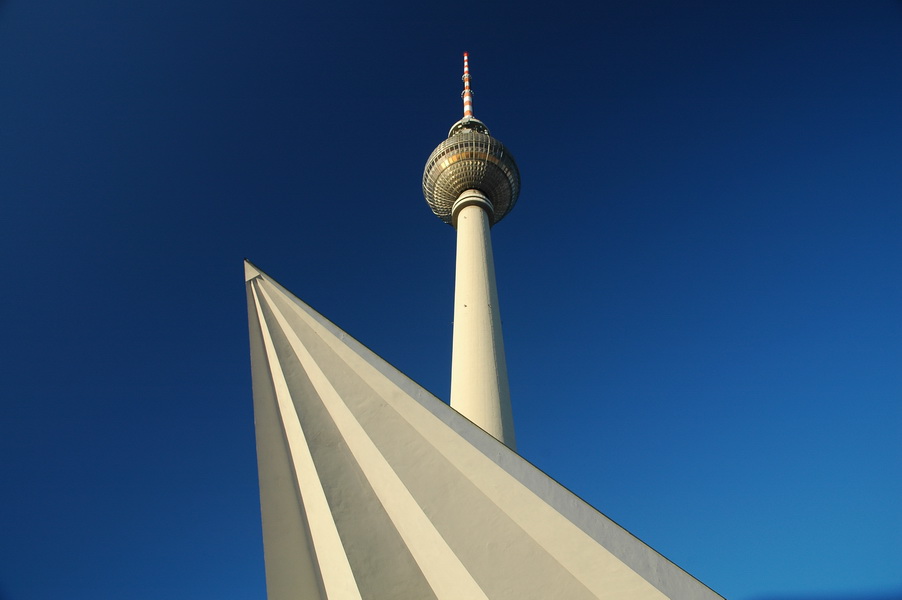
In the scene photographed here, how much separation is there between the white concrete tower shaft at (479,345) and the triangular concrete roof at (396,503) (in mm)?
8530

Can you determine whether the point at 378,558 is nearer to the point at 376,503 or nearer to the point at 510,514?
the point at 376,503

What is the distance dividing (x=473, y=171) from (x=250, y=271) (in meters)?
18.8

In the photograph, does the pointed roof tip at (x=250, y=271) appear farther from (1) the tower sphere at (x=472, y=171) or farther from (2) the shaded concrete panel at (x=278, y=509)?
(1) the tower sphere at (x=472, y=171)

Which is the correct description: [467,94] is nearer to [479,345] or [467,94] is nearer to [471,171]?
[471,171]

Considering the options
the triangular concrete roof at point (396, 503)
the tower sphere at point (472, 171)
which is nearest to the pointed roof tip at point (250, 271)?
the triangular concrete roof at point (396, 503)

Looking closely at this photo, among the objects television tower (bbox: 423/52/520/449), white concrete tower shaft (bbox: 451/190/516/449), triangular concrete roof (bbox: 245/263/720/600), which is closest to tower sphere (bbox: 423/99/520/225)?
television tower (bbox: 423/52/520/449)

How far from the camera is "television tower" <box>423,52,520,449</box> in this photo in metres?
15.0

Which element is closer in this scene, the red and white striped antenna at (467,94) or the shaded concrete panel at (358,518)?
the shaded concrete panel at (358,518)

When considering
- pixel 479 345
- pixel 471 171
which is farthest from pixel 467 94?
pixel 479 345

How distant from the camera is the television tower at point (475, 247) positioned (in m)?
15.0

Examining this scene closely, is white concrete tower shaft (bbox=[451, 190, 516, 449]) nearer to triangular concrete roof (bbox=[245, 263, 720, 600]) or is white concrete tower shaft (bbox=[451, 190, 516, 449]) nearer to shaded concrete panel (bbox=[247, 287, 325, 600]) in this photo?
shaded concrete panel (bbox=[247, 287, 325, 600])

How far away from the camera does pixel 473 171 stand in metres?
24.5

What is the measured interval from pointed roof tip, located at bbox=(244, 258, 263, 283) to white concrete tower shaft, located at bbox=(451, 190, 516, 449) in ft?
28.6

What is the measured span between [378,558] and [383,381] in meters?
1.85
